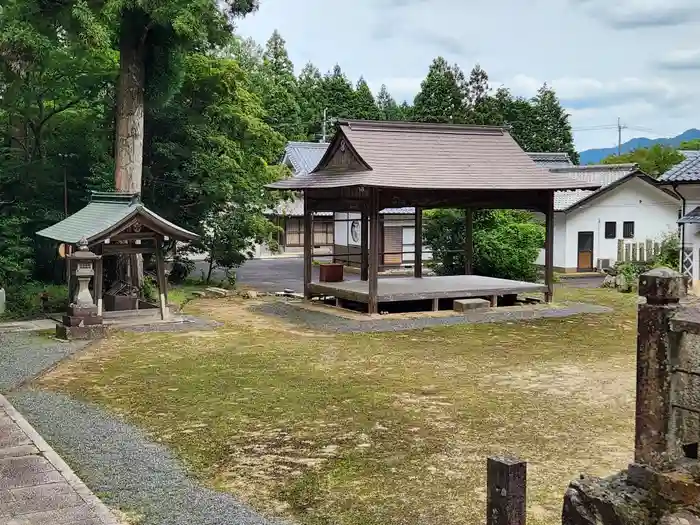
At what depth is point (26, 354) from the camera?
12.2m

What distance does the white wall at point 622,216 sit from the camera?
29203mm

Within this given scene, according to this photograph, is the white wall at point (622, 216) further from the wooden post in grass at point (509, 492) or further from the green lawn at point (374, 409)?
the wooden post in grass at point (509, 492)

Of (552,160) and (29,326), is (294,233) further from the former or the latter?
(29,326)

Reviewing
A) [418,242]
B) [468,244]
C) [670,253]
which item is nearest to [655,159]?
[670,253]

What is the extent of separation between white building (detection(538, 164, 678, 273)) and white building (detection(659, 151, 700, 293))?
6797 millimetres

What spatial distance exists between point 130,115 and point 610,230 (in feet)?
65.2

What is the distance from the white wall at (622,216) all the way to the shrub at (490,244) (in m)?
5.35

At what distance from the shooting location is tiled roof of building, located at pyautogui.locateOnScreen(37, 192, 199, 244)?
14.7m

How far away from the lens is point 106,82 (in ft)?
65.8

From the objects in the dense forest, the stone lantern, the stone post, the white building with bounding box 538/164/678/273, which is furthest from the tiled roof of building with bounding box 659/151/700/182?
the stone post

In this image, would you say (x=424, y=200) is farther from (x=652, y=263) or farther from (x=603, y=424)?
(x=652, y=263)

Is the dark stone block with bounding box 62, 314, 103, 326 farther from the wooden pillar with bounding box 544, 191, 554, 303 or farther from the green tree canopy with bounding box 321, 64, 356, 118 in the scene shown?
the green tree canopy with bounding box 321, 64, 356, 118

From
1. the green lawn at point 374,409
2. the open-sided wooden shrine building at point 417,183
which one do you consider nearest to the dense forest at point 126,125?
the open-sided wooden shrine building at point 417,183

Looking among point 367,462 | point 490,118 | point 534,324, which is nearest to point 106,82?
point 534,324
